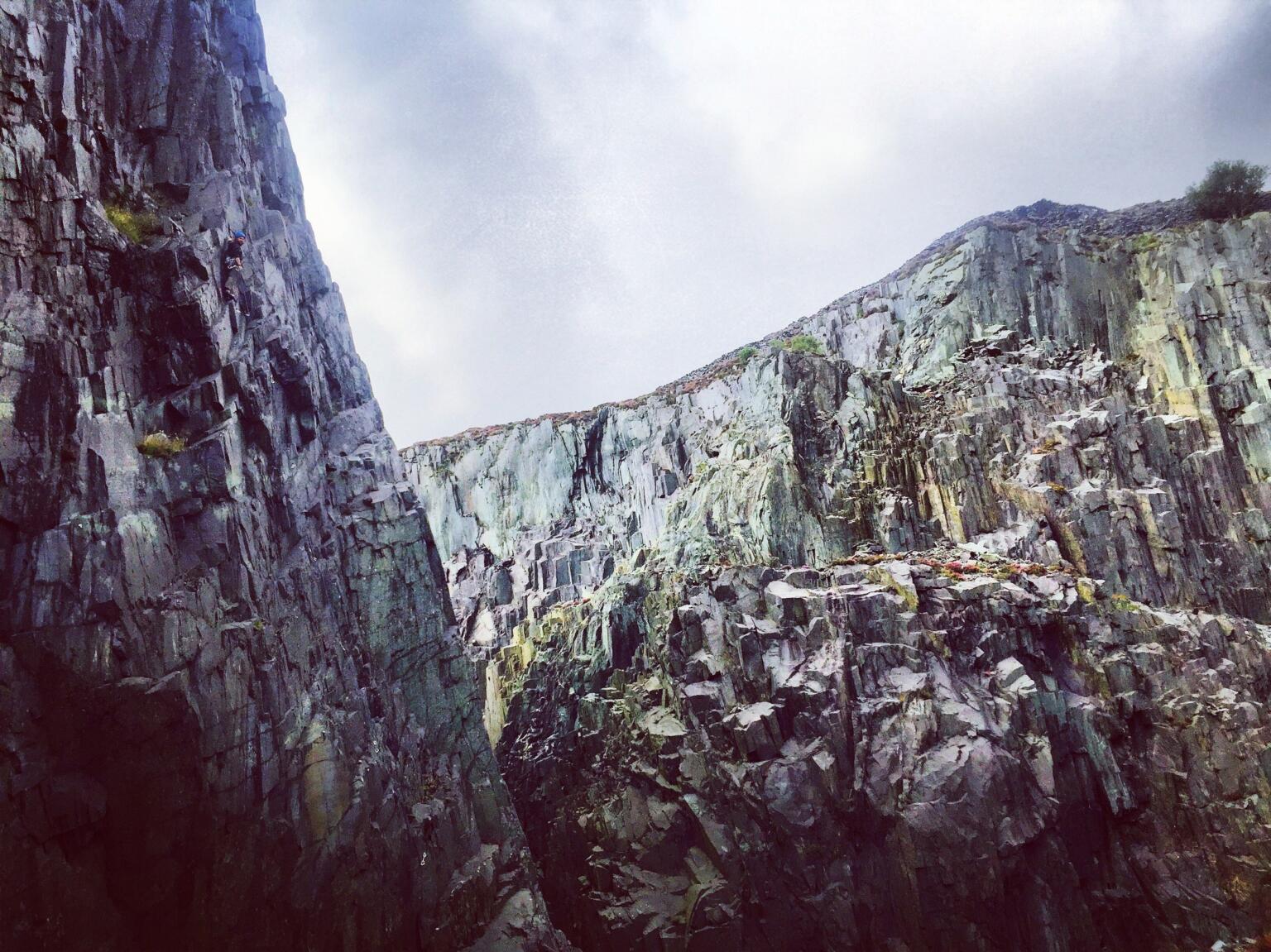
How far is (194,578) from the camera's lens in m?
14.5

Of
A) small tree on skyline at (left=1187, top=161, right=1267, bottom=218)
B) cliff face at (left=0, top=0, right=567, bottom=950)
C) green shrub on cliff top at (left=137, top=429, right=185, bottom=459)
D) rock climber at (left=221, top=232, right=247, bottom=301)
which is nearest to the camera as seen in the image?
cliff face at (left=0, top=0, right=567, bottom=950)

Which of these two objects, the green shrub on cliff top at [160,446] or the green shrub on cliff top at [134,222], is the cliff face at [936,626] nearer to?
the green shrub on cliff top at [160,446]

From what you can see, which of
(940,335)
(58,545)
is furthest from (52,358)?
(940,335)

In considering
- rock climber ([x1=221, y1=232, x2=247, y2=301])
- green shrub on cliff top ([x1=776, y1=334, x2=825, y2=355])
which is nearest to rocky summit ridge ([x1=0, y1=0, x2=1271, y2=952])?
rock climber ([x1=221, y1=232, x2=247, y2=301])

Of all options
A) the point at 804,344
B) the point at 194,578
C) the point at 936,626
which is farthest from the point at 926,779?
the point at 804,344

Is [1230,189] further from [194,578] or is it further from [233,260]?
[194,578]

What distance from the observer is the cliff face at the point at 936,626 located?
1720 cm

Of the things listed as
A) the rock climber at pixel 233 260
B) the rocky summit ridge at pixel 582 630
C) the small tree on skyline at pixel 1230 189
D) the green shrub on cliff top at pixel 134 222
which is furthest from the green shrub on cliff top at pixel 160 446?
the small tree on skyline at pixel 1230 189

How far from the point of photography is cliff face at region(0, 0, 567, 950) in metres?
12.8

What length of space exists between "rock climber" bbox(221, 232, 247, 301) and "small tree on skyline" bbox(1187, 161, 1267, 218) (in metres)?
35.9

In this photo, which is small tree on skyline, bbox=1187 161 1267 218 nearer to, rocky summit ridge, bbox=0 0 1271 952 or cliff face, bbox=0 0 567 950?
rocky summit ridge, bbox=0 0 1271 952

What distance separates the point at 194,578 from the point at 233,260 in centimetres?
857

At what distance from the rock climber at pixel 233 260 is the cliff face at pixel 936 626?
49.9ft

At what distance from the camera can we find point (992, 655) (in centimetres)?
1928
